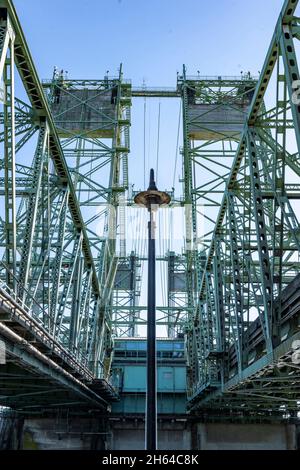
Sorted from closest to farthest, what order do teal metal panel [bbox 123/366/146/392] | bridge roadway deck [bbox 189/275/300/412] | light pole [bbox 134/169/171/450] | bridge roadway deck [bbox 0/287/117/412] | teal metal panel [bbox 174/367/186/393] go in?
light pole [bbox 134/169/171/450], bridge roadway deck [bbox 189/275/300/412], bridge roadway deck [bbox 0/287/117/412], teal metal panel [bbox 123/366/146/392], teal metal panel [bbox 174/367/186/393]

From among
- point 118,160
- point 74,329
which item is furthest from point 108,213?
point 74,329

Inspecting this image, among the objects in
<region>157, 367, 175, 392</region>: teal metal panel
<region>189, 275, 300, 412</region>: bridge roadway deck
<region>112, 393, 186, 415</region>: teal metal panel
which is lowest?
<region>189, 275, 300, 412</region>: bridge roadway deck

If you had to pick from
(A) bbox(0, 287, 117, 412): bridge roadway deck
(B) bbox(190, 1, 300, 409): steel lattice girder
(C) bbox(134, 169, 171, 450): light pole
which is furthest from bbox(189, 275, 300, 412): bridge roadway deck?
(A) bbox(0, 287, 117, 412): bridge roadway deck

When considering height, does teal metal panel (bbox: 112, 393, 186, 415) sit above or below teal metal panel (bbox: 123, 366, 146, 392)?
below

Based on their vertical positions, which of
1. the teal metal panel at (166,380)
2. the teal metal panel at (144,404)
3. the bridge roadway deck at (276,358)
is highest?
the teal metal panel at (166,380)

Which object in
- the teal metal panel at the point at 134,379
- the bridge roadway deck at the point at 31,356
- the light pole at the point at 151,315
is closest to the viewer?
the light pole at the point at 151,315

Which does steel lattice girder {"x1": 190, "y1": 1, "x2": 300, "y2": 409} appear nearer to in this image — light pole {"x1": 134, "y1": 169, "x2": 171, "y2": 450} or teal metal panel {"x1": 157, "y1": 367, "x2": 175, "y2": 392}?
light pole {"x1": 134, "y1": 169, "x2": 171, "y2": 450}

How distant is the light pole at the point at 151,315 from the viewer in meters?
8.02

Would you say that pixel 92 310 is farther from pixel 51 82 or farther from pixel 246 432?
pixel 51 82

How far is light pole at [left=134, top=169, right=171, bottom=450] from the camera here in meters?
8.02

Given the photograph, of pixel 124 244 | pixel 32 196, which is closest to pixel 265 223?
pixel 32 196

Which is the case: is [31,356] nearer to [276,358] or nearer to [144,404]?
[276,358]

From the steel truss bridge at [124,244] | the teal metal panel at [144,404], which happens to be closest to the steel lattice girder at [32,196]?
the steel truss bridge at [124,244]

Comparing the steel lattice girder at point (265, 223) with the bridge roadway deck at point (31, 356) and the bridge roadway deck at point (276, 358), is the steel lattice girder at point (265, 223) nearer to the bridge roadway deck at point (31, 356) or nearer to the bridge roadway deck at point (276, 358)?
the bridge roadway deck at point (276, 358)
